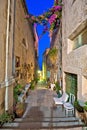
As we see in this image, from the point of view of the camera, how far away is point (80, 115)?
20.5 ft

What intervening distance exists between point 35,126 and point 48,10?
9452mm

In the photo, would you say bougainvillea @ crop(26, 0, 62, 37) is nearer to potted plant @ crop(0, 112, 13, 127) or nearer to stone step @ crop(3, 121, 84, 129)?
stone step @ crop(3, 121, 84, 129)

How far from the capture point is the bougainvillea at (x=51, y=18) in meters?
12.2

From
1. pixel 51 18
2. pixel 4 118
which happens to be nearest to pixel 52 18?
pixel 51 18

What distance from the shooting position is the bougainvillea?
40.1ft

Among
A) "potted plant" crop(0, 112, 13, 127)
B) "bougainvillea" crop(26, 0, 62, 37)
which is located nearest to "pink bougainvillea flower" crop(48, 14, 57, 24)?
"bougainvillea" crop(26, 0, 62, 37)

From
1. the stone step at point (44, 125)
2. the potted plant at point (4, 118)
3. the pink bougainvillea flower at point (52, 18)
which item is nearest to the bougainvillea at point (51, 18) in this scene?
the pink bougainvillea flower at point (52, 18)

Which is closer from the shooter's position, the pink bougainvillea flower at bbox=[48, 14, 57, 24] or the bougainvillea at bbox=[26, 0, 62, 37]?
the bougainvillea at bbox=[26, 0, 62, 37]

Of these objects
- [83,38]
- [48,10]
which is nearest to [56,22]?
[48,10]

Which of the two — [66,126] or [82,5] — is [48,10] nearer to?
[82,5]

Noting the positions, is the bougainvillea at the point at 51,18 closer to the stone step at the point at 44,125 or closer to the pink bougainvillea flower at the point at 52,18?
the pink bougainvillea flower at the point at 52,18

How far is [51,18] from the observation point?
12828 mm

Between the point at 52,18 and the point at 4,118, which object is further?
the point at 52,18

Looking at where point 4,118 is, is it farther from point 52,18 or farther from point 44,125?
point 52,18
